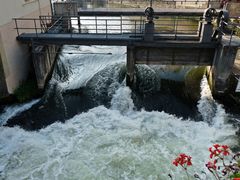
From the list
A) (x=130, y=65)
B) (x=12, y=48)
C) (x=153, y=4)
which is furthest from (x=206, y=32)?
(x=153, y=4)

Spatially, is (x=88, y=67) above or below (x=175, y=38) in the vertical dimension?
below

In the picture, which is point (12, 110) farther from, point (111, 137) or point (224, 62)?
point (224, 62)

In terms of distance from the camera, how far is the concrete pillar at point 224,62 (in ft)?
34.3

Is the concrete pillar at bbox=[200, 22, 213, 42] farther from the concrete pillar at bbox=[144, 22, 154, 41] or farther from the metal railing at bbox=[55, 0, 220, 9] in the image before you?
the metal railing at bbox=[55, 0, 220, 9]

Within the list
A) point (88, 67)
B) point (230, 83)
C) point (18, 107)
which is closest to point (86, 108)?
point (18, 107)

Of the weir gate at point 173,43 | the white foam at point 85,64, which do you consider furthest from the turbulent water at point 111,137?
the weir gate at point 173,43

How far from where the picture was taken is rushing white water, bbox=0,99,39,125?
34.2 feet

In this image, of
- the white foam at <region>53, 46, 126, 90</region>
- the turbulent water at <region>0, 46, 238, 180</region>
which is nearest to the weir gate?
the turbulent water at <region>0, 46, 238, 180</region>

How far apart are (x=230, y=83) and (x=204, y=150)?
182 inches

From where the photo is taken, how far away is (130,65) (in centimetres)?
1198

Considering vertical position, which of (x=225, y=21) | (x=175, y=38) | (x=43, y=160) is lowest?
(x=43, y=160)

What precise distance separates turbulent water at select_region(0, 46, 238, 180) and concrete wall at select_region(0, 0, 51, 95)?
1.47 metres

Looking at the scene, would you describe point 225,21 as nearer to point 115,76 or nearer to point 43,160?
point 115,76

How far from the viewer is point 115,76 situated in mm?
13578
